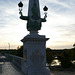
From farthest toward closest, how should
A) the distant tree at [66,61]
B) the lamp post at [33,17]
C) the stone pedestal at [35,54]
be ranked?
the distant tree at [66,61], the lamp post at [33,17], the stone pedestal at [35,54]

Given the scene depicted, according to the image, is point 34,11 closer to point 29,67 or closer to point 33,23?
point 33,23

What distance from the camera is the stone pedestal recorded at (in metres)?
13.9

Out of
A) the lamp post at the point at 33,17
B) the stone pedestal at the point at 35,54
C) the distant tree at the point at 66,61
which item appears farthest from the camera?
the distant tree at the point at 66,61

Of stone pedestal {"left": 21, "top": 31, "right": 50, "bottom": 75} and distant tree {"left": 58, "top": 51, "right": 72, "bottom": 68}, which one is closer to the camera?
stone pedestal {"left": 21, "top": 31, "right": 50, "bottom": 75}

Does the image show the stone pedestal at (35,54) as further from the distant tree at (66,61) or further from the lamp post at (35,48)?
the distant tree at (66,61)

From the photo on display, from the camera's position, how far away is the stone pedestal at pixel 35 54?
45.6 ft

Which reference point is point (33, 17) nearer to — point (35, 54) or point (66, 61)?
point (35, 54)

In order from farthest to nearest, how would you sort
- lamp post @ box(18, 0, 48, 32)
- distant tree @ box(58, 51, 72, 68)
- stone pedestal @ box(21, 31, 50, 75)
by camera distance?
distant tree @ box(58, 51, 72, 68) → lamp post @ box(18, 0, 48, 32) → stone pedestal @ box(21, 31, 50, 75)

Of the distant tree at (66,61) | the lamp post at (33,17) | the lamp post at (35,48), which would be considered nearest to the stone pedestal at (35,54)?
the lamp post at (35,48)

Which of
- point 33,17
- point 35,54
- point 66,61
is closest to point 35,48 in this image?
point 35,54

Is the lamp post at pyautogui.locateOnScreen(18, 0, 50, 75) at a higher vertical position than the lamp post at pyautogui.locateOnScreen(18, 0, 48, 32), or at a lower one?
lower

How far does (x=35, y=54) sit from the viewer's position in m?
14.1

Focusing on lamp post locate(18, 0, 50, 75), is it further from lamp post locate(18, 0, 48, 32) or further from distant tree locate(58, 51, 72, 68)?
distant tree locate(58, 51, 72, 68)

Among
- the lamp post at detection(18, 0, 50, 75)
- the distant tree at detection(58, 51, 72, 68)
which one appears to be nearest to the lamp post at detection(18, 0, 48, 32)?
the lamp post at detection(18, 0, 50, 75)
